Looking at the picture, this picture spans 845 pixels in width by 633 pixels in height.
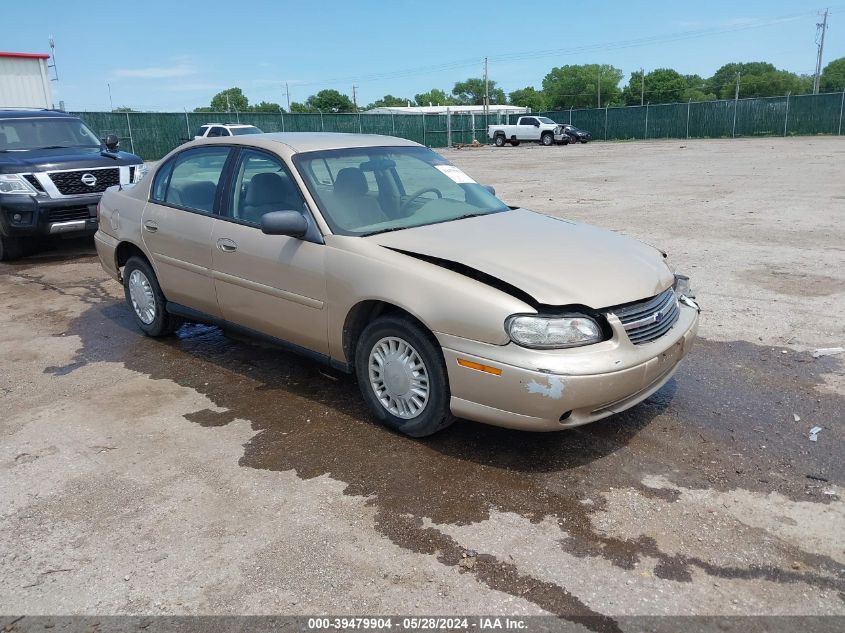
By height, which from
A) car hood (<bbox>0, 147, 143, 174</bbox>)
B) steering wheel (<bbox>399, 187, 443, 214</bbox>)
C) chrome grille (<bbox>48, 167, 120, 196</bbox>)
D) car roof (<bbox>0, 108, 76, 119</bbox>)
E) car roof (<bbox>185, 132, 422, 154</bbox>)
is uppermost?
car roof (<bbox>0, 108, 76, 119</bbox>)

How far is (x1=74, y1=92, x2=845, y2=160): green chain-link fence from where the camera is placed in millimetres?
32750

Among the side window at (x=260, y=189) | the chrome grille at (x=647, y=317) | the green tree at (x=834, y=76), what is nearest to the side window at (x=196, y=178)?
the side window at (x=260, y=189)

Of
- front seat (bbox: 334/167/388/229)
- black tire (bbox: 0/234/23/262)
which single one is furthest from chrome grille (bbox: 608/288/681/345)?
black tire (bbox: 0/234/23/262)

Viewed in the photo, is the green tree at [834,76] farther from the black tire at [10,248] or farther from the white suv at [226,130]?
the black tire at [10,248]

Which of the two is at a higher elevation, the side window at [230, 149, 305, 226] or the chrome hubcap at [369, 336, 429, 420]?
the side window at [230, 149, 305, 226]

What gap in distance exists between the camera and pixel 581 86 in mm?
123625

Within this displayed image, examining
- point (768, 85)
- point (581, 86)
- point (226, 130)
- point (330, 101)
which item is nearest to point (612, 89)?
point (581, 86)

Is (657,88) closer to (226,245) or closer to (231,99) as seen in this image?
(231,99)

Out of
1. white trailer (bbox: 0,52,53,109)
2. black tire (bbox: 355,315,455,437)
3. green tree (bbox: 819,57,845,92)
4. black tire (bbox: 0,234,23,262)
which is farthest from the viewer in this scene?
green tree (bbox: 819,57,845,92)

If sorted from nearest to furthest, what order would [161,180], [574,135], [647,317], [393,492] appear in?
[393,492] < [647,317] < [161,180] < [574,135]

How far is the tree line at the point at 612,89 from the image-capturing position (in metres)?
102

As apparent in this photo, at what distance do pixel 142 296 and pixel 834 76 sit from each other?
129960mm

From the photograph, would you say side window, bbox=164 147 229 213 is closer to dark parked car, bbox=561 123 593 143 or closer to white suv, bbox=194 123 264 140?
white suv, bbox=194 123 264 140

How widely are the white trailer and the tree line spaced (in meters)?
79.3
